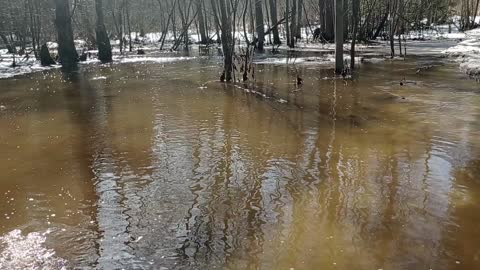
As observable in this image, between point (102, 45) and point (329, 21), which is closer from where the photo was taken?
point (102, 45)

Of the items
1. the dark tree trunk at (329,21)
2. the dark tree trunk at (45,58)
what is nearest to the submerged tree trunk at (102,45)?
the dark tree trunk at (45,58)

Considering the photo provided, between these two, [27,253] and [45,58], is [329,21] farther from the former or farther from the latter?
[27,253]

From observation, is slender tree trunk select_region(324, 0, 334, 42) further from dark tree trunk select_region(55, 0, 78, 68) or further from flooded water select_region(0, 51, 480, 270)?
flooded water select_region(0, 51, 480, 270)

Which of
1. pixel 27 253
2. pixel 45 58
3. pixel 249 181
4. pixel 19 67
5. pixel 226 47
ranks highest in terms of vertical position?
pixel 45 58

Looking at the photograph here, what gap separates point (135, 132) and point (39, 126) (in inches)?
81.7

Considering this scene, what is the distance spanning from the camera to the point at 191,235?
4293 millimetres

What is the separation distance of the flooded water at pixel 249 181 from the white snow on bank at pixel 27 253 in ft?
0.11

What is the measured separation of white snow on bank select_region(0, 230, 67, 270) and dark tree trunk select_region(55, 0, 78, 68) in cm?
1934

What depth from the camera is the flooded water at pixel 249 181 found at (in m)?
4.00

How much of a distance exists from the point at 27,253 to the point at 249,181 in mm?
2501

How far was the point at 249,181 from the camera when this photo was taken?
5660mm

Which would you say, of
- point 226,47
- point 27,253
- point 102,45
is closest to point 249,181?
point 27,253

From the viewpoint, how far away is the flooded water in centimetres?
400

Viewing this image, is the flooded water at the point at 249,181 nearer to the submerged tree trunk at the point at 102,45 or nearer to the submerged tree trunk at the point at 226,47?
the submerged tree trunk at the point at 226,47
